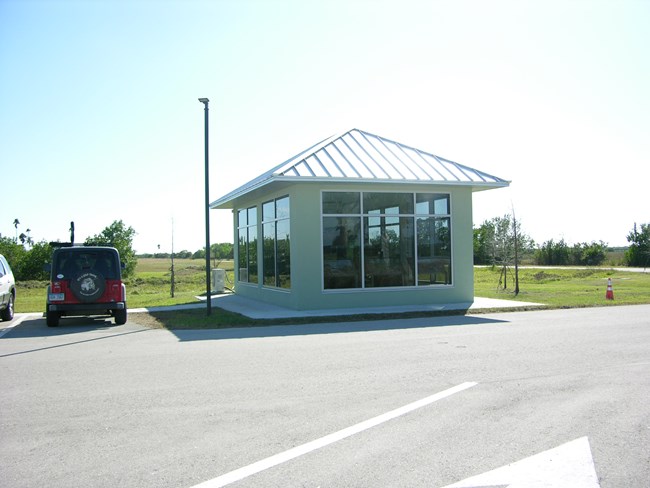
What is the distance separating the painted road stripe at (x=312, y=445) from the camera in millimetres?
4297

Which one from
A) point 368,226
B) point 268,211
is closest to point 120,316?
point 268,211

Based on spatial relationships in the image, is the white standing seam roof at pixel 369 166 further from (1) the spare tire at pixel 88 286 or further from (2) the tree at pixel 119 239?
(2) the tree at pixel 119 239

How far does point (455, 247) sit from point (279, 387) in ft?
39.1

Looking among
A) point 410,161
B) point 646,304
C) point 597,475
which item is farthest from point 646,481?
point 646,304

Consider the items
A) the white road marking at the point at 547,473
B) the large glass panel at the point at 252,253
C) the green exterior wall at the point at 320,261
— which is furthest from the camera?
the large glass panel at the point at 252,253

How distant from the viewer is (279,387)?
7203mm

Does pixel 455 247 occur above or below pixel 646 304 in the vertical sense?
above

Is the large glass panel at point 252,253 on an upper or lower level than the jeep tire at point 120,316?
upper

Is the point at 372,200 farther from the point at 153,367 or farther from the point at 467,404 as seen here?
the point at 467,404

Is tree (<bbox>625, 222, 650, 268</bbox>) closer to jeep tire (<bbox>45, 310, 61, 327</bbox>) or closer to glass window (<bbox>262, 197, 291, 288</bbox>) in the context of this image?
glass window (<bbox>262, 197, 291, 288</bbox>)

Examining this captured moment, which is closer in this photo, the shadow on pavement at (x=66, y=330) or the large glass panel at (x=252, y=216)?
the shadow on pavement at (x=66, y=330)

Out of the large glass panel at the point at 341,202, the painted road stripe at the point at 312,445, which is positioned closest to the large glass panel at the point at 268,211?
the large glass panel at the point at 341,202

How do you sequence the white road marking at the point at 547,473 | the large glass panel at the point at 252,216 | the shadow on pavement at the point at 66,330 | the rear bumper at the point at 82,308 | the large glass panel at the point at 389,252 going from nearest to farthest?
the white road marking at the point at 547,473 → the shadow on pavement at the point at 66,330 → the rear bumper at the point at 82,308 → the large glass panel at the point at 389,252 → the large glass panel at the point at 252,216

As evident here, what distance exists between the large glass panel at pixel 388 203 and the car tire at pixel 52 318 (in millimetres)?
8581
